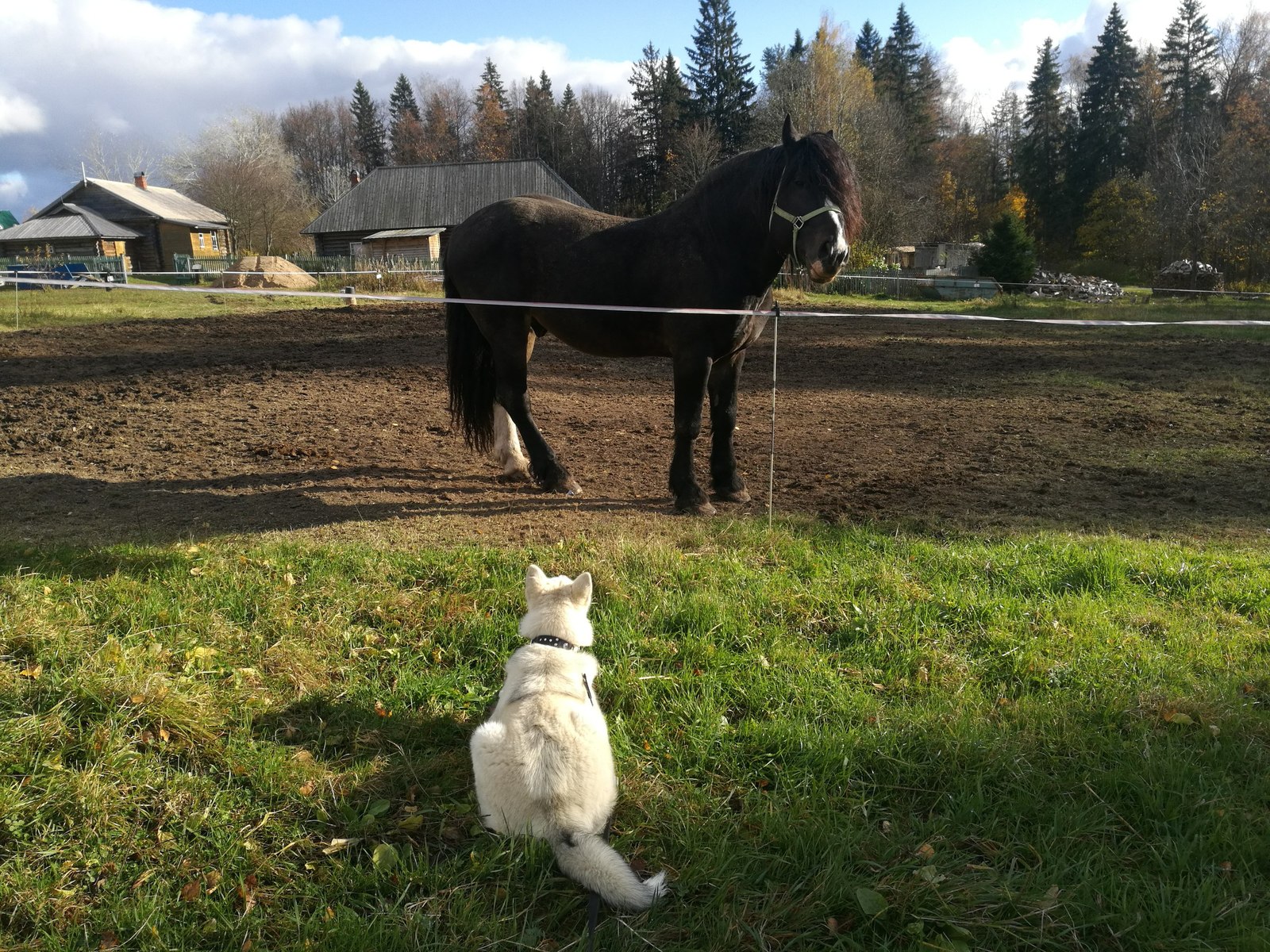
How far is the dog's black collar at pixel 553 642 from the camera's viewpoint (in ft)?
9.01

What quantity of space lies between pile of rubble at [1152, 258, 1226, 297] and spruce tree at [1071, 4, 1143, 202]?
21733 millimetres

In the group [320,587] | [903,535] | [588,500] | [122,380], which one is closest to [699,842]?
[320,587]

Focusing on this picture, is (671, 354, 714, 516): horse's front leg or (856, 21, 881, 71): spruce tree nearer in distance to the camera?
(671, 354, 714, 516): horse's front leg

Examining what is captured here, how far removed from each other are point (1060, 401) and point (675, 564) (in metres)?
7.66

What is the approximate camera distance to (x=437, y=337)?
47.9ft

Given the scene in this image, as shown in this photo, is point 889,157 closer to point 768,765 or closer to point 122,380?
point 122,380

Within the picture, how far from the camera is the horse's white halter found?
4.77 meters

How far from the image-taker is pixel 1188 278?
2788 centimetres

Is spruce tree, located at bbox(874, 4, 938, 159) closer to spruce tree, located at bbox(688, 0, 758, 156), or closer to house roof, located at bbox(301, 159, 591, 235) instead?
spruce tree, located at bbox(688, 0, 758, 156)

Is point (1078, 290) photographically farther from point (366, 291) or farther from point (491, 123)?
point (491, 123)

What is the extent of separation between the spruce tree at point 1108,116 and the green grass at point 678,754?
188 feet

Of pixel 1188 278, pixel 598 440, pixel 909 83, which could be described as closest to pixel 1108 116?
pixel 909 83

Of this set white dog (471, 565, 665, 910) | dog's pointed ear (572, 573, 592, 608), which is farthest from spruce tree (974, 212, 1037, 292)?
white dog (471, 565, 665, 910)

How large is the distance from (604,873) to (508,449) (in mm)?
4796
